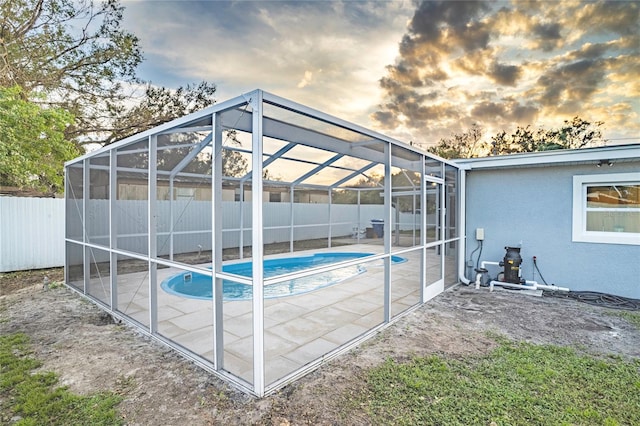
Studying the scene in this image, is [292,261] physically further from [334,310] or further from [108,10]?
[108,10]

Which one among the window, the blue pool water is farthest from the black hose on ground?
the blue pool water

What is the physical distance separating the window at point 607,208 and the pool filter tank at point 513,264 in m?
0.98

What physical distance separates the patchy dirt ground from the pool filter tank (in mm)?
412

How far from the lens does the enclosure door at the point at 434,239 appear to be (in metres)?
5.49

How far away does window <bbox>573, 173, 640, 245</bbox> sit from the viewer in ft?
17.3

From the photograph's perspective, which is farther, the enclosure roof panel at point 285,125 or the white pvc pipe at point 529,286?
the white pvc pipe at point 529,286

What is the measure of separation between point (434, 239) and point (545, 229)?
208 cm

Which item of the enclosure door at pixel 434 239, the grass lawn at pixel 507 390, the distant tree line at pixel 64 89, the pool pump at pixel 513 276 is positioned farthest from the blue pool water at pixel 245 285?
the distant tree line at pixel 64 89

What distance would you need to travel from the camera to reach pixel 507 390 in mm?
2635

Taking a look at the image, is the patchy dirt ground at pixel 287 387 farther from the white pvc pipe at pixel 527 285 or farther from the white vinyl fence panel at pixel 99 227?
the white vinyl fence panel at pixel 99 227

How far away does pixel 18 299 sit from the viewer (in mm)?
5207

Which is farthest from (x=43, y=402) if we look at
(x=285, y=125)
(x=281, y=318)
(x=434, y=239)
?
(x=434, y=239)

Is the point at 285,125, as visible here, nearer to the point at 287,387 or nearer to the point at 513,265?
the point at 287,387

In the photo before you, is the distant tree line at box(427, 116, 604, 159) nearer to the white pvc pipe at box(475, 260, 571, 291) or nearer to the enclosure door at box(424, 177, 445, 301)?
the enclosure door at box(424, 177, 445, 301)
